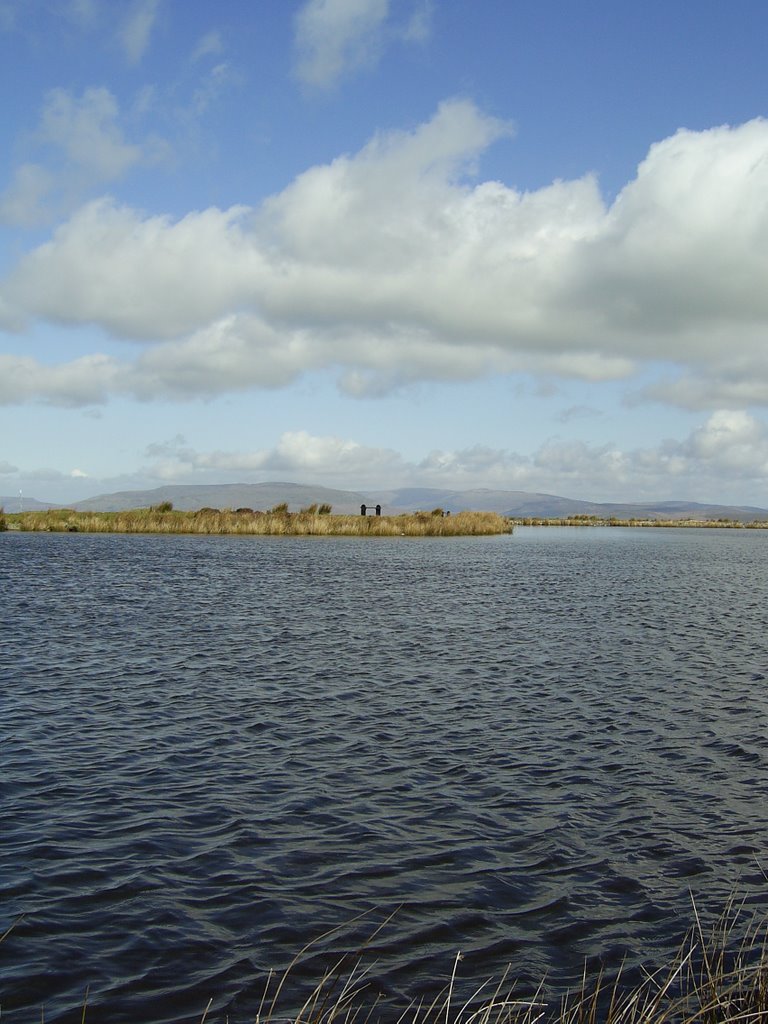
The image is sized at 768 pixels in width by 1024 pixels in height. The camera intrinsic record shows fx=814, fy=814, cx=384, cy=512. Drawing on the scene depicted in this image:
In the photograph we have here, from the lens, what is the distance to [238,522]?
9075 cm

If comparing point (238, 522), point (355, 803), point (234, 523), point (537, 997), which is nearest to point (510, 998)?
point (537, 997)

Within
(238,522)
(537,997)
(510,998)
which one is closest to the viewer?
(537,997)

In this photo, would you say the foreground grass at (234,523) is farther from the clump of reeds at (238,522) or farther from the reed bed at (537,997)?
the reed bed at (537,997)

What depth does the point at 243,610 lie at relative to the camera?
31656mm

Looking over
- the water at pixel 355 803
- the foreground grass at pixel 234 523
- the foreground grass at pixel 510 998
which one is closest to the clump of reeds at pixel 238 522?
Result: the foreground grass at pixel 234 523

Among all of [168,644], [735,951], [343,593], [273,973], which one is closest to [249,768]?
[273,973]

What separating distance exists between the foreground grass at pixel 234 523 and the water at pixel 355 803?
2521 inches

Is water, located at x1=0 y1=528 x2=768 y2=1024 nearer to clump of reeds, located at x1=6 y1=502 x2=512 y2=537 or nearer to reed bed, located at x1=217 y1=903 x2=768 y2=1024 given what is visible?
reed bed, located at x1=217 y1=903 x2=768 y2=1024

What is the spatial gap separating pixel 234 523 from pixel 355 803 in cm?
8107

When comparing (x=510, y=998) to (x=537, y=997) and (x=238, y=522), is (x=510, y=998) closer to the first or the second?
(x=537, y=997)

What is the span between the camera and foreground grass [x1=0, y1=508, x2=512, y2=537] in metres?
90.5

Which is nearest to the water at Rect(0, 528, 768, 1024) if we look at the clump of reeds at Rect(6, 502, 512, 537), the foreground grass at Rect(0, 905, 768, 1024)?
the foreground grass at Rect(0, 905, 768, 1024)

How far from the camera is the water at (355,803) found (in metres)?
7.71

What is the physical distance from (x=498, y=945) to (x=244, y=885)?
112 inches
